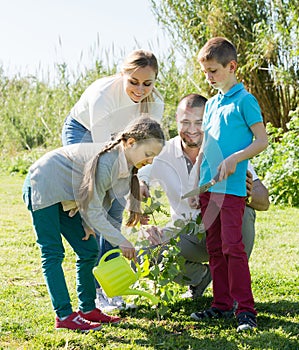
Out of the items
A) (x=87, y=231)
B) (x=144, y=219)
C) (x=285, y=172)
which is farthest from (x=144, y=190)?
(x=285, y=172)

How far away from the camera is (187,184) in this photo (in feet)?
10.2

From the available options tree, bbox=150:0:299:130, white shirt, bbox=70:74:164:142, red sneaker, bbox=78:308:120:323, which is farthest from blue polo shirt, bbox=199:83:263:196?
tree, bbox=150:0:299:130

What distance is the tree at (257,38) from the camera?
26.3 feet

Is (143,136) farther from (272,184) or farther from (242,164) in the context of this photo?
(272,184)

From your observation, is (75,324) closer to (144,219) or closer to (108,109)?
(144,219)

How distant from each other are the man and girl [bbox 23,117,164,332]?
191 millimetres

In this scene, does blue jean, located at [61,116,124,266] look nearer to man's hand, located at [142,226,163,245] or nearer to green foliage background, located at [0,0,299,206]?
man's hand, located at [142,226,163,245]

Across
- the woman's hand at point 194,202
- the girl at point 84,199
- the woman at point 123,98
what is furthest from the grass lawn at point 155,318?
the woman at point 123,98

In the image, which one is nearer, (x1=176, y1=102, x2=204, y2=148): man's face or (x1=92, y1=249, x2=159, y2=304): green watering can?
(x1=92, y1=249, x2=159, y2=304): green watering can

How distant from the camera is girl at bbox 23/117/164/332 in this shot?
2658 mm

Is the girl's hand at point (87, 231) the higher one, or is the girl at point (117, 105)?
the girl at point (117, 105)

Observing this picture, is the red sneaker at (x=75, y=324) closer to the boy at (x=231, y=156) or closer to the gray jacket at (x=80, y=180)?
the gray jacket at (x=80, y=180)

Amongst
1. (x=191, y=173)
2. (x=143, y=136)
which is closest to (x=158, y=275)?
(x=191, y=173)

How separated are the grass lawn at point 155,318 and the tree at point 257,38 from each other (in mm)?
3914
